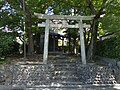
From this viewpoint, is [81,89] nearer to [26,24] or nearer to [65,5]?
[65,5]

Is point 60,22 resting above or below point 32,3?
below

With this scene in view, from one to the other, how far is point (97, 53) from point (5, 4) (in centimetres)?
842

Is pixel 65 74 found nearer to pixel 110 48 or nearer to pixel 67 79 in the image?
pixel 67 79

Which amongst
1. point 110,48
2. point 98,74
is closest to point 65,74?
point 98,74

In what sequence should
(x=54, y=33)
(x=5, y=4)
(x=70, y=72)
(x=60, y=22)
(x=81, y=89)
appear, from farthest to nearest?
(x=54, y=33), (x=5, y=4), (x=60, y=22), (x=70, y=72), (x=81, y=89)

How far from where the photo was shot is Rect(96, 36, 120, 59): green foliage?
11375 millimetres

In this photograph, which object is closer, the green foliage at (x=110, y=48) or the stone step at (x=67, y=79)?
the stone step at (x=67, y=79)

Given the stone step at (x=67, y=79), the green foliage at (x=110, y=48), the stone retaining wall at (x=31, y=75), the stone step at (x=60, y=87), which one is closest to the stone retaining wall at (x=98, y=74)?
the stone step at (x=67, y=79)

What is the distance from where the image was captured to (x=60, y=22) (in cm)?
1284

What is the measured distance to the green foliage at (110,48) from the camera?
1138cm

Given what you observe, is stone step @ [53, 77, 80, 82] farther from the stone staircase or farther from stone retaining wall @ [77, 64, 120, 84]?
stone retaining wall @ [77, 64, 120, 84]

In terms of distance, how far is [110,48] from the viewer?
503 inches

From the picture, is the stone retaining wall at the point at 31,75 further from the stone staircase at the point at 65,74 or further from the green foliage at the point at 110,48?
the green foliage at the point at 110,48

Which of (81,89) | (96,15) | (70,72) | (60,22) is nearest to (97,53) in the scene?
(96,15)
